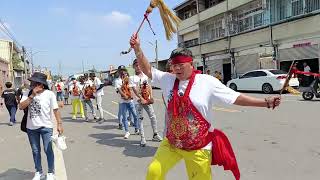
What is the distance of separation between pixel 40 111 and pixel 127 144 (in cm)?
323

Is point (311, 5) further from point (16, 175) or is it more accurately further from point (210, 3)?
point (16, 175)

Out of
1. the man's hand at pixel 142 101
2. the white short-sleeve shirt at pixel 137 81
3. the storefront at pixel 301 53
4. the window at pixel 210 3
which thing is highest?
the window at pixel 210 3

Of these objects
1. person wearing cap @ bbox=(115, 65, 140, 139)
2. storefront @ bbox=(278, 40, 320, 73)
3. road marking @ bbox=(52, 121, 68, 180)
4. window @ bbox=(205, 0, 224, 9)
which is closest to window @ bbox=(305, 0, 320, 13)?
storefront @ bbox=(278, 40, 320, 73)

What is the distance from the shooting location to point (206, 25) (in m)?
47.5

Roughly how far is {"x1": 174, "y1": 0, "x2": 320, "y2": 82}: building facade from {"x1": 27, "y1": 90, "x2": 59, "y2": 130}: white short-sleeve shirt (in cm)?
1884

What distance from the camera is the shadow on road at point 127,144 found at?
8047mm

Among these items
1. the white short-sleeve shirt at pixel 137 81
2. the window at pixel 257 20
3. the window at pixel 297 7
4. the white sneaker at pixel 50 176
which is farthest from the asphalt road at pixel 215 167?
the window at pixel 257 20

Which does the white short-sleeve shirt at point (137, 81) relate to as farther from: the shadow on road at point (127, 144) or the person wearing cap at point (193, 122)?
the person wearing cap at point (193, 122)

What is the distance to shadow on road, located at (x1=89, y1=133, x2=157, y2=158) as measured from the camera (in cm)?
805

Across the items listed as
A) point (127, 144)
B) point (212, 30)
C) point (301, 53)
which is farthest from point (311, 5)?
→ point (127, 144)

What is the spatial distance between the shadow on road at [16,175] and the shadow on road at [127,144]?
1887mm

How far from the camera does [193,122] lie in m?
3.88

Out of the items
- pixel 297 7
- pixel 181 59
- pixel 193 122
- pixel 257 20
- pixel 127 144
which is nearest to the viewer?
pixel 193 122

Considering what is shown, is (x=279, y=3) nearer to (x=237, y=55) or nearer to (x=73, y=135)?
(x=237, y=55)
